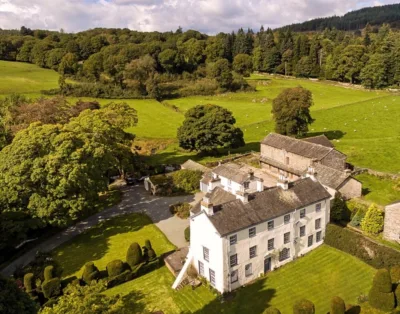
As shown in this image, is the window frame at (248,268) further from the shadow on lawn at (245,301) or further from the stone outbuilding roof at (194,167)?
the stone outbuilding roof at (194,167)

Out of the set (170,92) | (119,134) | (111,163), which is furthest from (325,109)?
(111,163)

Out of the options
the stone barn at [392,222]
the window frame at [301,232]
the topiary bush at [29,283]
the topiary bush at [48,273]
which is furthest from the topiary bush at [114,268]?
the stone barn at [392,222]

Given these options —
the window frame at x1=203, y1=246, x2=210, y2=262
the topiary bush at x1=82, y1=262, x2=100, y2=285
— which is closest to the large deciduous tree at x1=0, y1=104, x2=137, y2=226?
the topiary bush at x1=82, y1=262, x2=100, y2=285

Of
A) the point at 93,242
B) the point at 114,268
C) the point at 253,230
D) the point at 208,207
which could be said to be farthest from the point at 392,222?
the point at 93,242

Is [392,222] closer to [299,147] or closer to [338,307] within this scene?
[338,307]

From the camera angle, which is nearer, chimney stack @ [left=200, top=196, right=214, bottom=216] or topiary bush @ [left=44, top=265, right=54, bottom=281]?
chimney stack @ [left=200, top=196, right=214, bottom=216]

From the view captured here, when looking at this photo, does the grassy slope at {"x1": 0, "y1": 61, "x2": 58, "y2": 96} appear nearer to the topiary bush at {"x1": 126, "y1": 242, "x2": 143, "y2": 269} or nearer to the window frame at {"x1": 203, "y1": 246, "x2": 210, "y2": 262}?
the topiary bush at {"x1": 126, "y1": 242, "x2": 143, "y2": 269}
